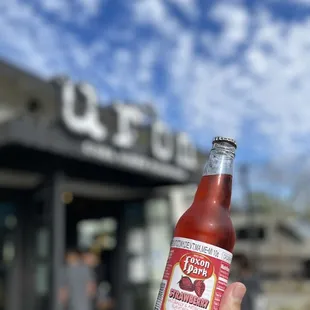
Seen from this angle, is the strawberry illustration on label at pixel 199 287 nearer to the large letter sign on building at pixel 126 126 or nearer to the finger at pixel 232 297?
the finger at pixel 232 297

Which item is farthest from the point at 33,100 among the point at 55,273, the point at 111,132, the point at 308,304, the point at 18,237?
the point at 308,304

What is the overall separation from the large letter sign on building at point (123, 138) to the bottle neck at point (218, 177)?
6.44 m

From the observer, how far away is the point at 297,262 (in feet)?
88.4

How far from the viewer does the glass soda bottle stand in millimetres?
1606

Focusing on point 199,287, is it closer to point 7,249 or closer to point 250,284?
point 250,284

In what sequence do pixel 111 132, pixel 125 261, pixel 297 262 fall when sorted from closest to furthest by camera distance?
1. pixel 111 132
2. pixel 125 261
3. pixel 297 262

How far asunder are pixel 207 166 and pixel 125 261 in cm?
996

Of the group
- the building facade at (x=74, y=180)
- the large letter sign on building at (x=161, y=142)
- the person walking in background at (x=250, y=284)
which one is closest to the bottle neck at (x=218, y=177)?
the person walking in background at (x=250, y=284)

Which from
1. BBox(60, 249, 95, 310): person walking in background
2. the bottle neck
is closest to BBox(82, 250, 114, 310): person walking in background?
BBox(60, 249, 95, 310): person walking in background

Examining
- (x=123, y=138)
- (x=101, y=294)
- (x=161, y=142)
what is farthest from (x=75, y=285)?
(x=101, y=294)

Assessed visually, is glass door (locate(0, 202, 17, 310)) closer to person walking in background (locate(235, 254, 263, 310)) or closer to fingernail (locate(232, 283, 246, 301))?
person walking in background (locate(235, 254, 263, 310))

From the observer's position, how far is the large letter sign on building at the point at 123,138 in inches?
329

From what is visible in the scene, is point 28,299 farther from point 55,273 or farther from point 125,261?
point 125,261

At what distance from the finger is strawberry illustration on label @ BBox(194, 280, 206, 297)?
0.08m
